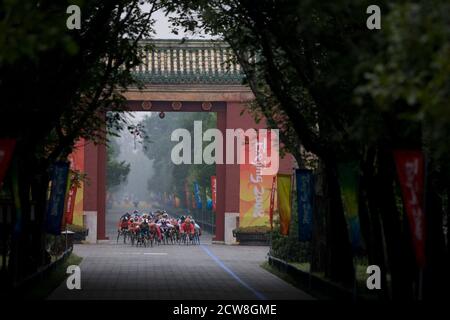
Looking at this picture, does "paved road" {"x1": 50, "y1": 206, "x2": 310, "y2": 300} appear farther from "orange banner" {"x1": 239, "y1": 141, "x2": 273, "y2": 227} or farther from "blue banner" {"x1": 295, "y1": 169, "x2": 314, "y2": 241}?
"orange banner" {"x1": 239, "y1": 141, "x2": 273, "y2": 227}

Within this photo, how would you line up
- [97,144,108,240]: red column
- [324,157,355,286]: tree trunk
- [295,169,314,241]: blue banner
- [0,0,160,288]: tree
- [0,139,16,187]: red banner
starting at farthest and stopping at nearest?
1. [97,144,108,240]: red column
2. [295,169,314,241]: blue banner
3. [324,157,355,286]: tree trunk
4. [0,0,160,288]: tree
5. [0,139,16,187]: red banner

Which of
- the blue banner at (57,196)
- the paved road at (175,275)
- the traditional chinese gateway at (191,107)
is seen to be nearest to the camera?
the paved road at (175,275)

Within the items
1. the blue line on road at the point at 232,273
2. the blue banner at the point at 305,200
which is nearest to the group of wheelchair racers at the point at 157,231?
the blue line on road at the point at 232,273

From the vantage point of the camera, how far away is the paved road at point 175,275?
23.5 metres

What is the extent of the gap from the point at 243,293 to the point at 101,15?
6.19 m

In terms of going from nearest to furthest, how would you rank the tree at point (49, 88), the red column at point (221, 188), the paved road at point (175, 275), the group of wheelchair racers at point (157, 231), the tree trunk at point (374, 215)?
1. the tree trunk at point (374, 215)
2. the tree at point (49, 88)
3. the paved road at point (175, 275)
4. the red column at point (221, 188)
5. the group of wheelchair racers at point (157, 231)

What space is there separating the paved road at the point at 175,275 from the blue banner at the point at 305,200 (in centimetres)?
138

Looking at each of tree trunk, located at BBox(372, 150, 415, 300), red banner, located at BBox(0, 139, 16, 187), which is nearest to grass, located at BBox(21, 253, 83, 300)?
red banner, located at BBox(0, 139, 16, 187)

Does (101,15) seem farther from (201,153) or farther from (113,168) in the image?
(113,168)

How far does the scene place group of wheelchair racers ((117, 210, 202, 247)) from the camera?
49312mm

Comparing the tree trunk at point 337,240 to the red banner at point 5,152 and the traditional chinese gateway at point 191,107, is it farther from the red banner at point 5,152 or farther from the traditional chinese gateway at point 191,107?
the traditional chinese gateway at point 191,107

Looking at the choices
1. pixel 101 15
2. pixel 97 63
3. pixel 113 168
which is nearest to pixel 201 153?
pixel 113 168

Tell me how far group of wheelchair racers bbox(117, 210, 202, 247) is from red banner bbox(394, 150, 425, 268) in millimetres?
32950

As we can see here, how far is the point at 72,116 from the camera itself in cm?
2994
